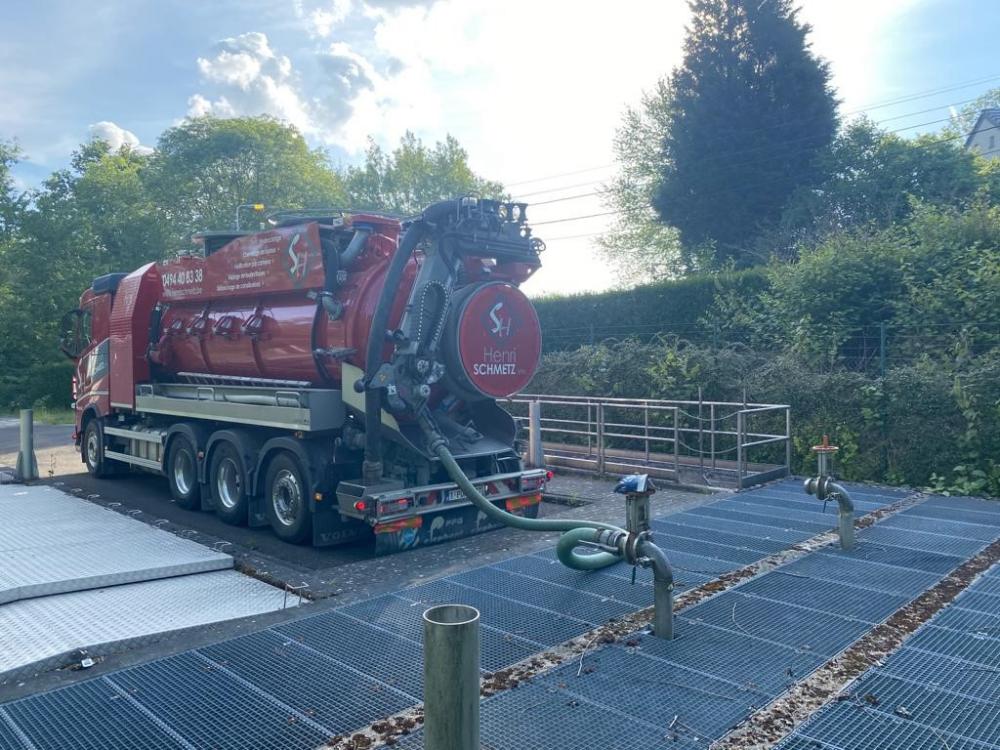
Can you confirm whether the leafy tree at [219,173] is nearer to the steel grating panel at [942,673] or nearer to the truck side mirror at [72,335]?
the truck side mirror at [72,335]

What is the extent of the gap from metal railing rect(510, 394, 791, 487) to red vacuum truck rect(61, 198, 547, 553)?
7.87 ft

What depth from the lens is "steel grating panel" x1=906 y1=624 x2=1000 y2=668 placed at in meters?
4.67

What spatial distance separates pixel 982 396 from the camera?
33.2ft

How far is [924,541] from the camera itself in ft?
24.5

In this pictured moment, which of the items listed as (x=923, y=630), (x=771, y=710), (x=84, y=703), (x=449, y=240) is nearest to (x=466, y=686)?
(x=771, y=710)

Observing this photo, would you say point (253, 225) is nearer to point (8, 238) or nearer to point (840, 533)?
point (8, 238)

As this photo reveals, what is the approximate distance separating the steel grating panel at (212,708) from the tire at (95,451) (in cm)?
873

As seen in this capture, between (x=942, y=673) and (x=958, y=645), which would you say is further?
(x=958, y=645)

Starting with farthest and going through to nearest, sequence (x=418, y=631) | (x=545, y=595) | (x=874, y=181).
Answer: (x=874, y=181), (x=545, y=595), (x=418, y=631)

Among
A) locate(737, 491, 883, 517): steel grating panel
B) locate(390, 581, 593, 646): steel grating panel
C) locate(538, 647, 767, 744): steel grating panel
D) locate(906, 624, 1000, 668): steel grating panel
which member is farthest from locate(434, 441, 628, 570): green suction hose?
locate(737, 491, 883, 517): steel grating panel

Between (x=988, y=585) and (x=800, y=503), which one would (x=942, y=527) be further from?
(x=988, y=585)

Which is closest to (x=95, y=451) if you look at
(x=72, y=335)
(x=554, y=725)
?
(x=72, y=335)

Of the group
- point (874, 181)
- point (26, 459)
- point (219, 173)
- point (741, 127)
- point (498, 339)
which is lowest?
point (26, 459)

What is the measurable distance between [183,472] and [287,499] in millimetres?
2769
